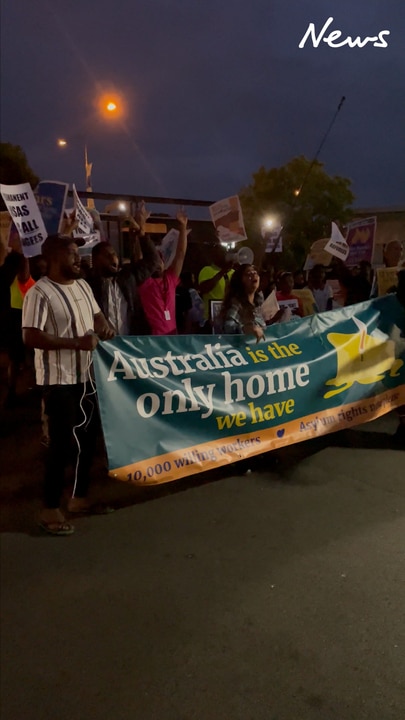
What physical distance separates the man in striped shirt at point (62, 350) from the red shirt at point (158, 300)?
1.23 metres

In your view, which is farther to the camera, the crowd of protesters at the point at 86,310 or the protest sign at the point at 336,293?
the protest sign at the point at 336,293

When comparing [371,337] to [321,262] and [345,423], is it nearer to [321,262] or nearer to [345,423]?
[345,423]

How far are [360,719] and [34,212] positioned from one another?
5442 millimetres

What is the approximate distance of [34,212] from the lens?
20.5 feet

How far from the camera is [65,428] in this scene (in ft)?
13.3

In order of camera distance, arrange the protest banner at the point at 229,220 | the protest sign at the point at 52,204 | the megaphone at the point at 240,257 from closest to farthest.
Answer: the protest sign at the point at 52,204, the megaphone at the point at 240,257, the protest banner at the point at 229,220

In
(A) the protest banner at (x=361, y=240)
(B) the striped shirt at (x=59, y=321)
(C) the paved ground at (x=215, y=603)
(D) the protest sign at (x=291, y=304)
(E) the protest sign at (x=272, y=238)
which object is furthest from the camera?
(E) the protest sign at (x=272, y=238)

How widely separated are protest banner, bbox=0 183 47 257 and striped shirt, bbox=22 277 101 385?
2.44 m

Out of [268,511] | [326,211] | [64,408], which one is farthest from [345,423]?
[326,211]

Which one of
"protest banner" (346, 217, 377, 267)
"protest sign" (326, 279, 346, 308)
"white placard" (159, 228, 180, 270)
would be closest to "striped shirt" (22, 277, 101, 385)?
"white placard" (159, 228, 180, 270)

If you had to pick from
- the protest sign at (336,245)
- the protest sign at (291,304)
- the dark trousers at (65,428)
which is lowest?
the dark trousers at (65,428)

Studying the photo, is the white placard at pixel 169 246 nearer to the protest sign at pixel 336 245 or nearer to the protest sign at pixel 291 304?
the protest sign at pixel 291 304

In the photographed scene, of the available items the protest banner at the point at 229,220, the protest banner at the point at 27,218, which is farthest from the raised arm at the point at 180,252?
the protest banner at the point at 229,220

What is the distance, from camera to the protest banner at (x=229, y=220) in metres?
7.64
